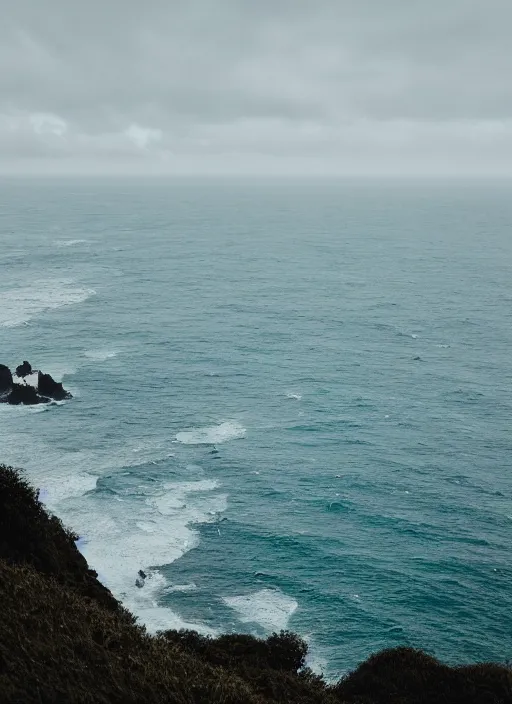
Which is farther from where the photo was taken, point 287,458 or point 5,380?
point 5,380

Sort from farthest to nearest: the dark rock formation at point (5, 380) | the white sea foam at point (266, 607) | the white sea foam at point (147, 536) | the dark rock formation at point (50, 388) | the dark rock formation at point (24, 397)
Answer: the dark rock formation at point (5, 380), the dark rock formation at point (50, 388), the dark rock formation at point (24, 397), the white sea foam at point (147, 536), the white sea foam at point (266, 607)

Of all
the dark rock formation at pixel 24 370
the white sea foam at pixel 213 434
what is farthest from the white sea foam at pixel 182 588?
the dark rock formation at pixel 24 370

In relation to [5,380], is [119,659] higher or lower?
higher

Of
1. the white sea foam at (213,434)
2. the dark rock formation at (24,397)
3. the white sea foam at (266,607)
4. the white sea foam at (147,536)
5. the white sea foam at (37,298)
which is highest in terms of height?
the white sea foam at (37,298)

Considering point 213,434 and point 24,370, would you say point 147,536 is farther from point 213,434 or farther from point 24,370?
point 24,370

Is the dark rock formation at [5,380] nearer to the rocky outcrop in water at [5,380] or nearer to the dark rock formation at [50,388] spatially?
the rocky outcrop in water at [5,380]

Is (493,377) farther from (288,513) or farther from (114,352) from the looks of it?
(114,352)

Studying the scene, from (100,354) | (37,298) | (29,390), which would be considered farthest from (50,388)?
(37,298)
